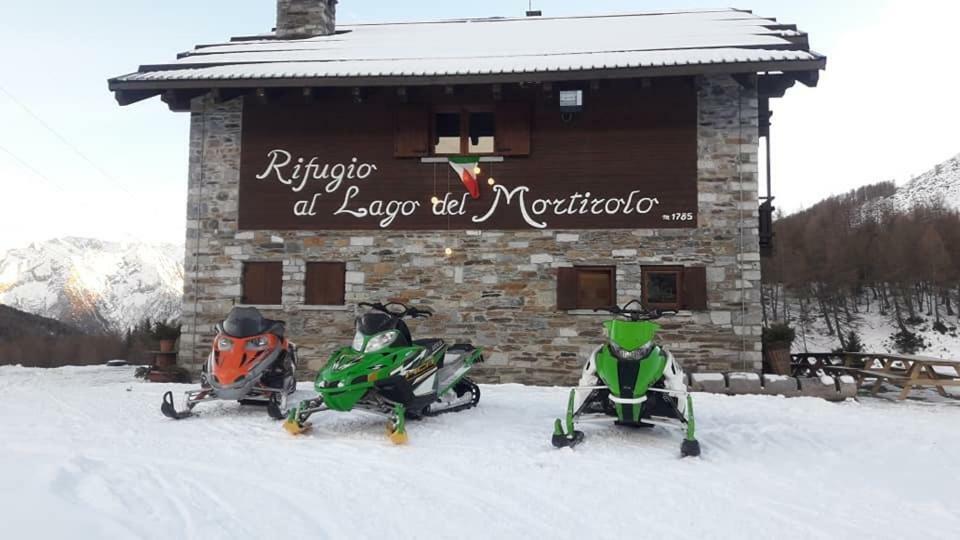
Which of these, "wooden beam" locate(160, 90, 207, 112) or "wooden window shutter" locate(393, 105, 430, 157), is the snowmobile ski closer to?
"wooden window shutter" locate(393, 105, 430, 157)

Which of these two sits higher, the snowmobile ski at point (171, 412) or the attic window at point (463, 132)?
the attic window at point (463, 132)

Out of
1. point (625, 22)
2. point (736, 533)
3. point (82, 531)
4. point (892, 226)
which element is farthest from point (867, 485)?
point (892, 226)

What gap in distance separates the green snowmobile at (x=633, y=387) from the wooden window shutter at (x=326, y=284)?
6077mm

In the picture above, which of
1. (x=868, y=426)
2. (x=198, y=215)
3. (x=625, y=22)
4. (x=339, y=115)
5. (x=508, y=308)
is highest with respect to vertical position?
(x=625, y=22)

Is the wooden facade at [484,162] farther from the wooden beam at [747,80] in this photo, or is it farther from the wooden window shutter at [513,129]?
the wooden beam at [747,80]

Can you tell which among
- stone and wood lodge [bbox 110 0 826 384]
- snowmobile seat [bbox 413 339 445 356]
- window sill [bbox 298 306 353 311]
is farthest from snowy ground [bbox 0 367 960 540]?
window sill [bbox 298 306 353 311]

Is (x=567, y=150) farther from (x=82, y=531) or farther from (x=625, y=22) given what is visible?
(x=82, y=531)

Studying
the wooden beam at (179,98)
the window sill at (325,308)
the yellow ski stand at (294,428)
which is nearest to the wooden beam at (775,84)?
the window sill at (325,308)

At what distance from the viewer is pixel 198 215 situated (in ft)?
35.2

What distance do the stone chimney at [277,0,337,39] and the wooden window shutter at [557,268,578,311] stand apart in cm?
711

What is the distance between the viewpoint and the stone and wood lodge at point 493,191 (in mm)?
9812

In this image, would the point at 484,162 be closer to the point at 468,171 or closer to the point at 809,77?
the point at 468,171

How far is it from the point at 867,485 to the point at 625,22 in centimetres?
1089

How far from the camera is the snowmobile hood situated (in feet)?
16.2
